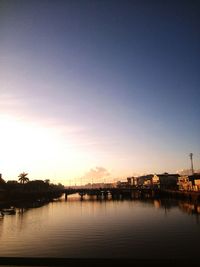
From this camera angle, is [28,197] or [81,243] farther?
[28,197]

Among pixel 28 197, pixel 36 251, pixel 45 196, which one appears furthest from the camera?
pixel 45 196

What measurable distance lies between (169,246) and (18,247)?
2639cm

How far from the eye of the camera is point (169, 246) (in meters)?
43.4

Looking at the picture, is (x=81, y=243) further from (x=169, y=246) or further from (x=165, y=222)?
(x=165, y=222)

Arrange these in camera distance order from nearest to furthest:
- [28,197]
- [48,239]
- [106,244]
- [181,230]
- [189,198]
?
1. [106,244]
2. [48,239]
3. [181,230]
4. [189,198]
5. [28,197]

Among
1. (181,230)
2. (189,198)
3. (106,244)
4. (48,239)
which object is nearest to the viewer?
(106,244)

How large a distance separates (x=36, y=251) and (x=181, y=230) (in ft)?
110

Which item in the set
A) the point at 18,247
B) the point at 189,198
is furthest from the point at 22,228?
the point at 189,198

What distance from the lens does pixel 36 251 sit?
4216cm

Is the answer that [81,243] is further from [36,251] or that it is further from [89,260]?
[89,260]

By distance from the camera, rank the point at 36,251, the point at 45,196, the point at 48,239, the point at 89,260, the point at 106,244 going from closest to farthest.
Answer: the point at 89,260 → the point at 36,251 → the point at 106,244 → the point at 48,239 → the point at 45,196

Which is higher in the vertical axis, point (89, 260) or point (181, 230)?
point (89, 260)

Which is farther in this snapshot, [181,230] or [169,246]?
[181,230]

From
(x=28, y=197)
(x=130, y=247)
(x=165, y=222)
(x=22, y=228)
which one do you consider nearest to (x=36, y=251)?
(x=130, y=247)
